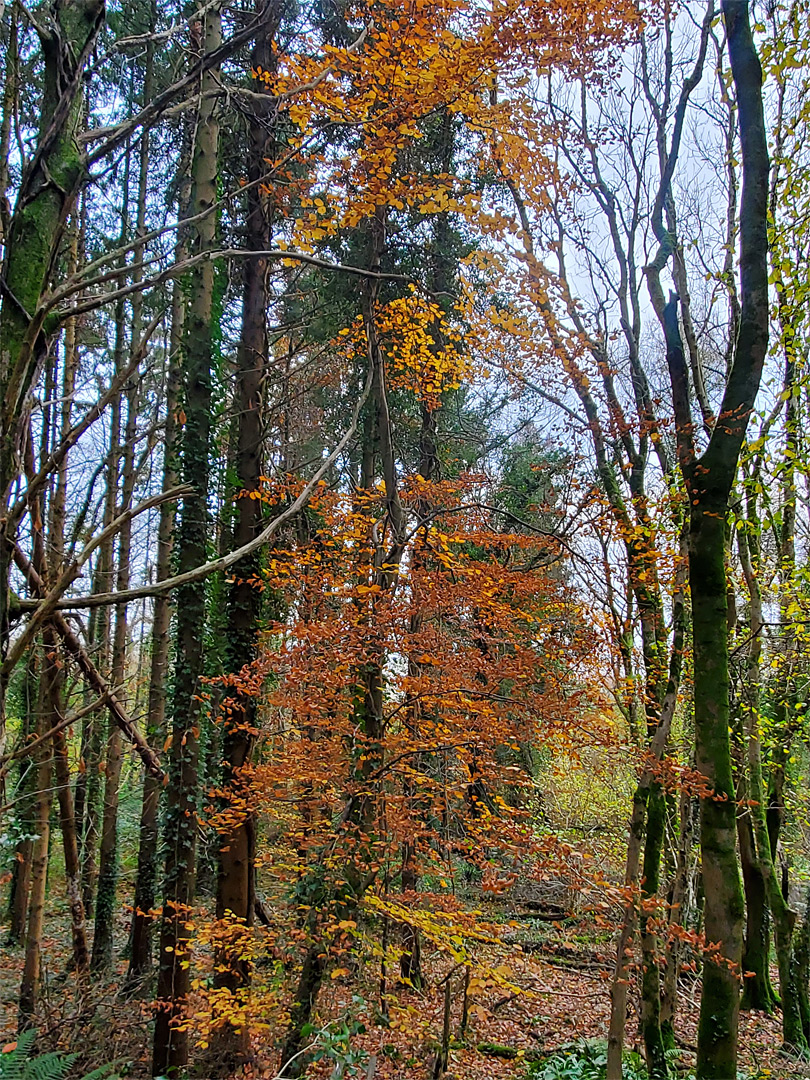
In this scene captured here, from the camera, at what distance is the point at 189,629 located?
252 inches

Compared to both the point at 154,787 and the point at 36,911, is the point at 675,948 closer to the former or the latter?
the point at 154,787

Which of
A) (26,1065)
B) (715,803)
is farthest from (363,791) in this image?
(26,1065)

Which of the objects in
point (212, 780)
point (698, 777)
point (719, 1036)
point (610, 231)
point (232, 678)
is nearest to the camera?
point (719, 1036)

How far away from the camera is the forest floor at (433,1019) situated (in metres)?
5.59

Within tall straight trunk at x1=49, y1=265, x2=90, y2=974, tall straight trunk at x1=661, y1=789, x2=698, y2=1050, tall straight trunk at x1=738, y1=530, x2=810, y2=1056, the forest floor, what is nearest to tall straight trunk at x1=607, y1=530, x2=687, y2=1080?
tall straight trunk at x1=661, y1=789, x2=698, y2=1050

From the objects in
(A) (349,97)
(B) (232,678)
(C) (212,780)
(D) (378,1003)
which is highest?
(A) (349,97)

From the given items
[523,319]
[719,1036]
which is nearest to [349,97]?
[523,319]

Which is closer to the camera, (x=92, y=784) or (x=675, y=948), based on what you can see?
(x=675, y=948)

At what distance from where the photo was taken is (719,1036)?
3.85 meters

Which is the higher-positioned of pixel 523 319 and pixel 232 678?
pixel 523 319

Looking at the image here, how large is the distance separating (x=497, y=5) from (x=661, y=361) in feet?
19.0

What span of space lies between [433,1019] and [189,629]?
216 inches

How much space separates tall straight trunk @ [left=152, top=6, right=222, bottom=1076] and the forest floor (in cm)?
35

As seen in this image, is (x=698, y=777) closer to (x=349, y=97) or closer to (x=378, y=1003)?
(x=378, y=1003)
